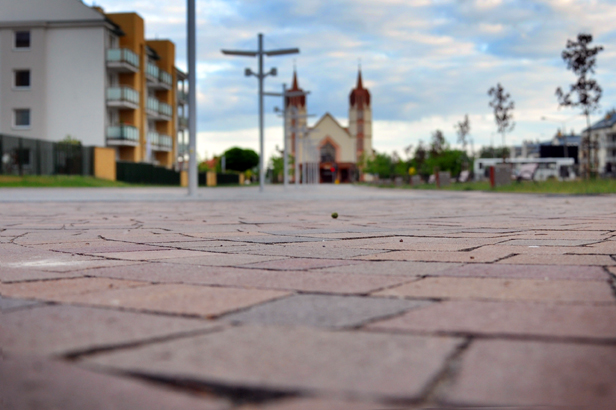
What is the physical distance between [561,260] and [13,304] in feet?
10.0

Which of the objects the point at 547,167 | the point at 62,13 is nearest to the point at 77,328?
the point at 62,13

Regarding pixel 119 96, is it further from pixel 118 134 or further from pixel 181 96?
pixel 181 96

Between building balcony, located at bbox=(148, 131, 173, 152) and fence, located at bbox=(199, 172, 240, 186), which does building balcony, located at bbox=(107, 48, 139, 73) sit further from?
fence, located at bbox=(199, 172, 240, 186)

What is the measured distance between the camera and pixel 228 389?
1589 mm

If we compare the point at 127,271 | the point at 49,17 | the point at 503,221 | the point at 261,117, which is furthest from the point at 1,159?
the point at 127,271

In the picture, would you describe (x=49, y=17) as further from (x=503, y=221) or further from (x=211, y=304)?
(x=211, y=304)

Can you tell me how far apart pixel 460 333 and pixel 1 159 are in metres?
27.5

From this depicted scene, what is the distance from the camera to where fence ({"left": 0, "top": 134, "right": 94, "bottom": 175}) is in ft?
88.2

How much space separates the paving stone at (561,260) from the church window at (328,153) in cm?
10961

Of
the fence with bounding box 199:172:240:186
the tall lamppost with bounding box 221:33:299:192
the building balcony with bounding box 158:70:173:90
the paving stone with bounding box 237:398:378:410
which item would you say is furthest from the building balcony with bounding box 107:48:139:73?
the paving stone with bounding box 237:398:378:410

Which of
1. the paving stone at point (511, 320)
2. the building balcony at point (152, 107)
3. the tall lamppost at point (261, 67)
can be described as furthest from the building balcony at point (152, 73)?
the paving stone at point (511, 320)

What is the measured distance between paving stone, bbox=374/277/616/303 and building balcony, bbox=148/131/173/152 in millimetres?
45974

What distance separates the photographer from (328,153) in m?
114

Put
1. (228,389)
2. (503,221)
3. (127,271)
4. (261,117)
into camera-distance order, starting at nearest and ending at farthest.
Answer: (228,389)
(127,271)
(503,221)
(261,117)
